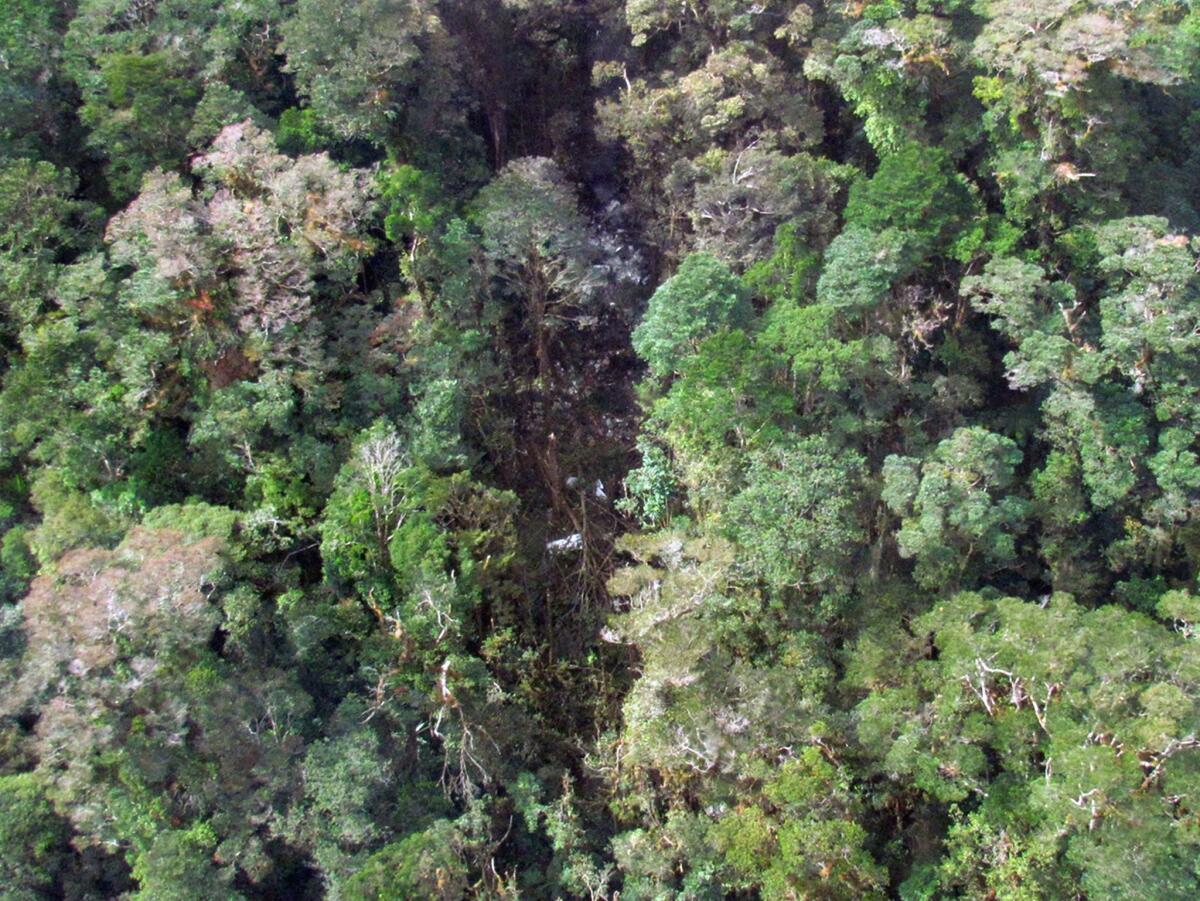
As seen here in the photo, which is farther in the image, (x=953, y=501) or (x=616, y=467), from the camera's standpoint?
(x=616, y=467)

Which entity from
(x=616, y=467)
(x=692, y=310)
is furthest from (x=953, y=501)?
(x=616, y=467)

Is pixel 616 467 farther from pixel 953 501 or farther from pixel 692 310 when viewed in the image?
pixel 953 501

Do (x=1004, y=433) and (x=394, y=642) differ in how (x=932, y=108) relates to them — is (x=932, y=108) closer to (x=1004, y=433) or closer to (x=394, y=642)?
(x=1004, y=433)

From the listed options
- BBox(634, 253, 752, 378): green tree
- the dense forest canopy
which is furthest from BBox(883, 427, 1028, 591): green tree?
BBox(634, 253, 752, 378): green tree

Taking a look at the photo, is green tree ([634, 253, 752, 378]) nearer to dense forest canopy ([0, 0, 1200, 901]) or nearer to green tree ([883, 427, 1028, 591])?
dense forest canopy ([0, 0, 1200, 901])

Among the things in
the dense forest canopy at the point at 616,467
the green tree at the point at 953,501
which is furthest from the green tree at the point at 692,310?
the green tree at the point at 953,501

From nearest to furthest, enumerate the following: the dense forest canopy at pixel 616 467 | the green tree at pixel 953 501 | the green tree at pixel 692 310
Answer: the dense forest canopy at pixel 616 467
the green tree at pixel 953 501
the green tree at pixel 692 310

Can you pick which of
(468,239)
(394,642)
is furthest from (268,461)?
(468,239)

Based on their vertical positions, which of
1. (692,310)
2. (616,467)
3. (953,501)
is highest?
(692,310)

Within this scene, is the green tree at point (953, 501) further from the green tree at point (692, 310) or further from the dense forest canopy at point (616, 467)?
the green tree at point (692, 310)
